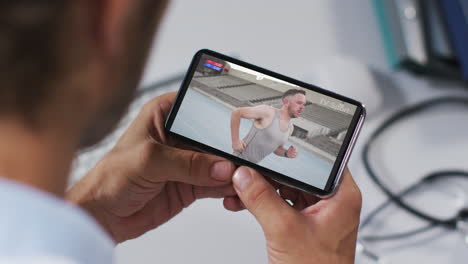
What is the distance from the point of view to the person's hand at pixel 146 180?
44 cm

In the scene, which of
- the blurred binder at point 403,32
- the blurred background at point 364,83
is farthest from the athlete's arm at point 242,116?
the blurred binder at point 403,32

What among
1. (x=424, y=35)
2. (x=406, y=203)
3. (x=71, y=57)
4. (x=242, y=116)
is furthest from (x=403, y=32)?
(x=71, y=57)

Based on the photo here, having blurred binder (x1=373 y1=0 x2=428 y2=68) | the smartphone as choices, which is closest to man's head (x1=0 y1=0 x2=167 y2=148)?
the smartphone

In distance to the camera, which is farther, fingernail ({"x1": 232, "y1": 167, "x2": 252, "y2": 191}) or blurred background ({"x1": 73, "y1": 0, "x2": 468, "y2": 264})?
blurred background ({"x1": 73, "y1": 0, "x2": 468, "y2": 264})

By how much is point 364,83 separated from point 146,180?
313 millimetres

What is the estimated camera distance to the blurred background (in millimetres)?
541

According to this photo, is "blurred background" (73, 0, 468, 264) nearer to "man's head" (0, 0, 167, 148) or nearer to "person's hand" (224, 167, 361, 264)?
"person's hand" (224, 167, 361, 264)

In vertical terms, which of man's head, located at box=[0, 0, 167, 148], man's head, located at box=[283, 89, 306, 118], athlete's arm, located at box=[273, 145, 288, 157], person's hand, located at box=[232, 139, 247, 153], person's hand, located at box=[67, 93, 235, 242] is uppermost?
man's head, located at box=[0, 0, 167, 148]

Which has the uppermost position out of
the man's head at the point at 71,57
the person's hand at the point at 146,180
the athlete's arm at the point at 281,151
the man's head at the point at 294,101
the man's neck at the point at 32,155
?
the man's head at the point at 71,57

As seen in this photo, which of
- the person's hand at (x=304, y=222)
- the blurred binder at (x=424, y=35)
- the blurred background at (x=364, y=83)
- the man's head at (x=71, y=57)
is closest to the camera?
the man's head at (x=71, y=57)

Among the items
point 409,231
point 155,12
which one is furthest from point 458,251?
point 155,12

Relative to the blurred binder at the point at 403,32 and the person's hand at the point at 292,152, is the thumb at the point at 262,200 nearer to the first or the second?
the person's hand at the point at 292,152

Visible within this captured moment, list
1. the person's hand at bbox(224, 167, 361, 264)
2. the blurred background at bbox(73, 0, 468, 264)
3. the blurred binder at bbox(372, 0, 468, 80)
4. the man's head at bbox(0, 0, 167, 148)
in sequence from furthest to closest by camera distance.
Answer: the blurred binder at bbox(372, 0, 468, 80), the blurred background at bbox(73, 0, 468, 264), the person's hand at bbox(224, 167, 361, 264), the man's head at bbox(0, 0, 167, 148)

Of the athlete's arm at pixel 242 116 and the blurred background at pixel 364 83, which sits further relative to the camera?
the blurred background at pixel 364 83
